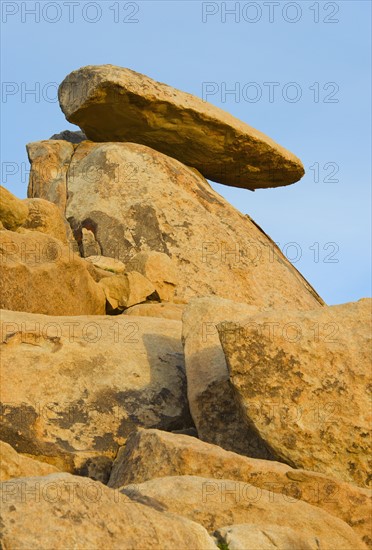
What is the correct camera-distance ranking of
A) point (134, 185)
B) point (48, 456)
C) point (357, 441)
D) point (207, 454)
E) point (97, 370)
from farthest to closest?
point (134, 185) < point (97, 370) < point (48, 456) < point (357, 441) < point (207, 454)

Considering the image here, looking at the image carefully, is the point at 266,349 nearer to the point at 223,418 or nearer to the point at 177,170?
the point at 223,418

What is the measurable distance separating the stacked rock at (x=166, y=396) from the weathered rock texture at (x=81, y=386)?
2 centimetres

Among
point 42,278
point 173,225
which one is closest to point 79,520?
point 42,278

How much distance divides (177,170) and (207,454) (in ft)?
37.1

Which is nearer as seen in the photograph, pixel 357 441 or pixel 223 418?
pixel 357 441

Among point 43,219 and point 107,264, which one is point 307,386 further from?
point 107,264

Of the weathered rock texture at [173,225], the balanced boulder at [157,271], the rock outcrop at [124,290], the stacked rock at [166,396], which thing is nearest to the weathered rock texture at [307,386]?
the stacked rock at [166,396]

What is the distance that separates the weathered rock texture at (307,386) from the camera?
7.67 m

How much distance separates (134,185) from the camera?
16891 mm

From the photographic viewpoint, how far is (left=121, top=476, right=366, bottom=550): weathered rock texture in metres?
6.12

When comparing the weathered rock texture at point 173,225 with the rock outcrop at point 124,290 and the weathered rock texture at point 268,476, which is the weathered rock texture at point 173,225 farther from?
the weathered rock texture at point 268,476

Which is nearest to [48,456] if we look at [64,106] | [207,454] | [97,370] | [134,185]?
[97,370]

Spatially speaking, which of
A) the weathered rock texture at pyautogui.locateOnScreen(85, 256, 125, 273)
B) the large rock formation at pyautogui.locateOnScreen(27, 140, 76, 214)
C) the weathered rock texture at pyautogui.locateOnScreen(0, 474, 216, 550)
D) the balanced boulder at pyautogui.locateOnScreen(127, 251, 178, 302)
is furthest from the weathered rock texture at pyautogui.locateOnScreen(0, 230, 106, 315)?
the large rock formation at pyautogui.locateOnScreen(27, 140, 76, 214)

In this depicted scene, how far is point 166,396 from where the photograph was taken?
9.21m
